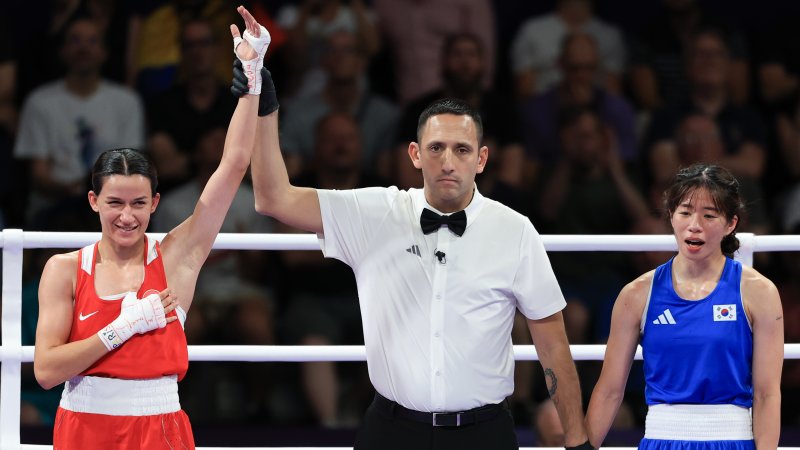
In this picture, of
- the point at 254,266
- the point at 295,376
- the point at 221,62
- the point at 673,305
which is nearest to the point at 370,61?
the point at 221,62

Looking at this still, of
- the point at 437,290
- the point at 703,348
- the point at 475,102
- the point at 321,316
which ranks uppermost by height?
the point at 475,102

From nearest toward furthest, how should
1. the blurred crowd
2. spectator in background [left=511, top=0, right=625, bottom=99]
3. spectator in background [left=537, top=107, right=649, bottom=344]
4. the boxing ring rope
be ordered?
the boxing ring rope < the blurred crowd < spectator in background [left=537, top=107, right=649, bottom=344] < spectator in background [left=511, top=0, right=625, bottom=99]

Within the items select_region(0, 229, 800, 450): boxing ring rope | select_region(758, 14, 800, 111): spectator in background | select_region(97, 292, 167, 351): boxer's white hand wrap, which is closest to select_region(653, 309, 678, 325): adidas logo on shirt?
select_region(0, 229, 800, 450): boxing ring rope

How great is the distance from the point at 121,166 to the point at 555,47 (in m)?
3.73

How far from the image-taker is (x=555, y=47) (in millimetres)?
6312

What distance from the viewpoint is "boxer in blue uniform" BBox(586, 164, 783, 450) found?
2977 millimetres

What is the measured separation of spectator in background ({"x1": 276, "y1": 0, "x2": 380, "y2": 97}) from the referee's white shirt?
3.05 meters

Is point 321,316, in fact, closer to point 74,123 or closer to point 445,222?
point 74,123

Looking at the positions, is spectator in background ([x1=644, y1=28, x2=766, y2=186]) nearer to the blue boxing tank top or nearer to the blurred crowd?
the blurred crowd

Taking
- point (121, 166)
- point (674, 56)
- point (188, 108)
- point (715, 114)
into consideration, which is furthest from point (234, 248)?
point (674, 56)

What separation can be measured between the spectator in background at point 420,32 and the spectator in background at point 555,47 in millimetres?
233

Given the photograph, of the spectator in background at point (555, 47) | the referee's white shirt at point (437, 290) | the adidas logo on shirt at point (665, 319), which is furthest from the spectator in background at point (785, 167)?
the referee's white shirt at point (437, 290)

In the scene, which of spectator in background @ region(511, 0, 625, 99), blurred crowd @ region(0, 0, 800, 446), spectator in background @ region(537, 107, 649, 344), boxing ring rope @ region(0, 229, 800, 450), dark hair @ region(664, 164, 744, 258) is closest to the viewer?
dark hair @ region(664, 164, 744, 258)

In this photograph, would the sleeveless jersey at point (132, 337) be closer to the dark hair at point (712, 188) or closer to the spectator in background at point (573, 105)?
the dark hair at point (712, 188)
